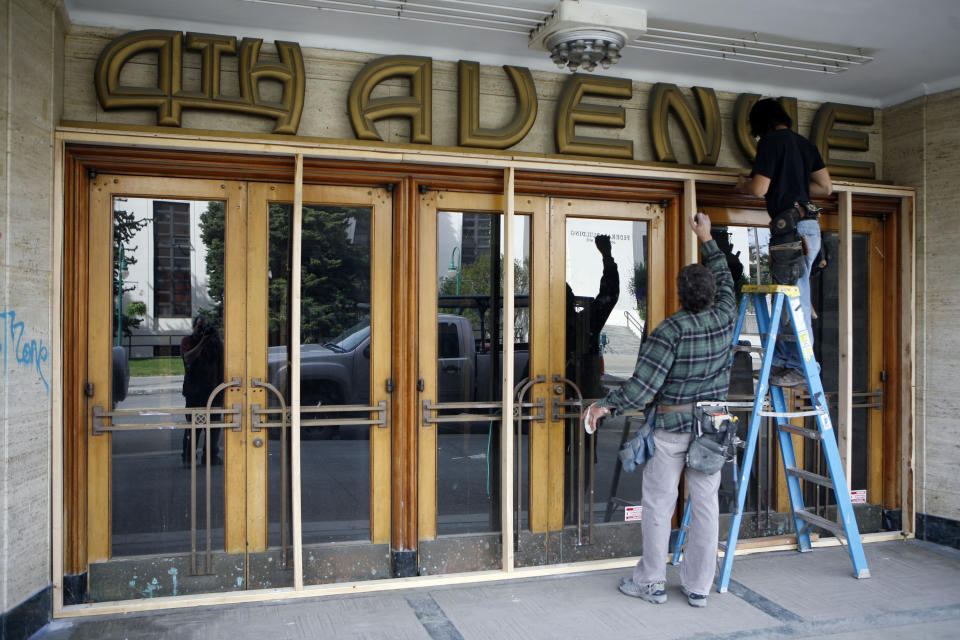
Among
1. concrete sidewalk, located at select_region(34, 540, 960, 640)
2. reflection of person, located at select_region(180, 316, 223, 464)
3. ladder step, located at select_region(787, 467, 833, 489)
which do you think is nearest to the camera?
concrete sidewalk, located at select_region(34, 540, 960, 640)

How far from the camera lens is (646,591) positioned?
3.99 meters

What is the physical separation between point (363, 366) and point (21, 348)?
167cm

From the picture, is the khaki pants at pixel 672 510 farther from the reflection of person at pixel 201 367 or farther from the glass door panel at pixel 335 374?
the reflection of person at pixel 201 367

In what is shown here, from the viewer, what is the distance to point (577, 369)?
15.1 ft

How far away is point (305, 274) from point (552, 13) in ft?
6.32

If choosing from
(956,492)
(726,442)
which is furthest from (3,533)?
(956,492)

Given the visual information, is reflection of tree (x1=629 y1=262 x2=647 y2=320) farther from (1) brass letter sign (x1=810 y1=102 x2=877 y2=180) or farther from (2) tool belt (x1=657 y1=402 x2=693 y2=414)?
(1) brass letter sign (x1=810 y1=102 x2=877 y2=180)

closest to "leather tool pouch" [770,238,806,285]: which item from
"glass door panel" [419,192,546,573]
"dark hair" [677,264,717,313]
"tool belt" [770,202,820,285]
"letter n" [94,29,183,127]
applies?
"tool belt" [770,202,820,285]

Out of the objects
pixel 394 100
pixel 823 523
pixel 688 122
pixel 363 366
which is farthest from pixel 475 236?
pixel 823 523

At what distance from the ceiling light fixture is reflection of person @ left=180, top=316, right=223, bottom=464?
7.79ft

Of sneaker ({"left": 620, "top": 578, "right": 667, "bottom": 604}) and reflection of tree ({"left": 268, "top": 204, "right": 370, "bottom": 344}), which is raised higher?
reflection of tree ({"left": 268, "top": 204, "right": 370, "bottom": 344})

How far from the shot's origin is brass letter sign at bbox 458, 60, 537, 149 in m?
4.31

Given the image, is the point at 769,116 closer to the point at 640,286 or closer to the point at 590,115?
the point at 590,115

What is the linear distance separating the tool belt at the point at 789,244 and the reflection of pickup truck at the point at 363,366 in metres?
1.52
